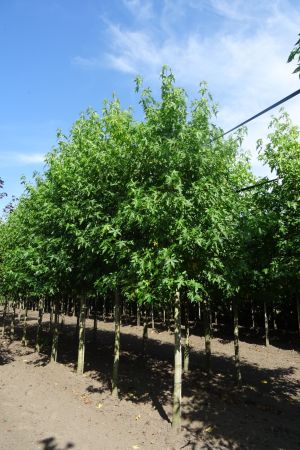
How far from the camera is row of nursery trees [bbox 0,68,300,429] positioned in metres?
8.71

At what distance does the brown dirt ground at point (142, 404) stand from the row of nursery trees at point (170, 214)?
90 cm

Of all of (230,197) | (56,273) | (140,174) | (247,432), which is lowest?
(247,432)

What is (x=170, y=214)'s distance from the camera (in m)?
8.75

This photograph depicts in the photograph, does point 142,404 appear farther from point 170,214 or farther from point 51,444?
point 170,214

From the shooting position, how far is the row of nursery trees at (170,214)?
28.6ft

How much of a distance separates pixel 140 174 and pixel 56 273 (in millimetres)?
6010

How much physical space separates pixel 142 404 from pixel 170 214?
6394mm

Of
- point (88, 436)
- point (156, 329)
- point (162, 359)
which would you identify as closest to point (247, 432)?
point (88, 436)

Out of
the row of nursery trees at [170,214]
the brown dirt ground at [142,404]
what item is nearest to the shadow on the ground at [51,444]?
the brown dirt ground at [142,404]

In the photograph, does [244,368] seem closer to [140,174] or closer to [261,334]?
[261,334]

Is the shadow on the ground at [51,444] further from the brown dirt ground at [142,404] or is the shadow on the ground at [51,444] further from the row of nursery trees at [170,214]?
the row of nursery trees at [170,214]

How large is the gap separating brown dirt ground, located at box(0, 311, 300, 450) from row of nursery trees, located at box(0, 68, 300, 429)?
A: 0.90 metres

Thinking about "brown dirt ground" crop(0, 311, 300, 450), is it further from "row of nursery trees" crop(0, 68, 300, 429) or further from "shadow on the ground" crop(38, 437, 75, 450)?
"row of nursery trees" crop(0, 68, 300, 429)

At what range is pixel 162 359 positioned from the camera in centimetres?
1838
